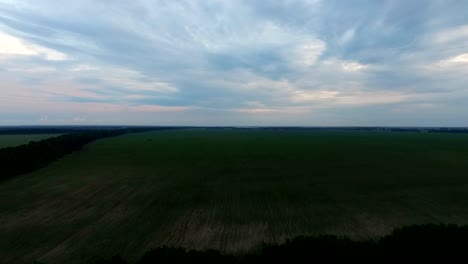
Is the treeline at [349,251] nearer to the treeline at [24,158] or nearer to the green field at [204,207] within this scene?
the green field at [204,207]

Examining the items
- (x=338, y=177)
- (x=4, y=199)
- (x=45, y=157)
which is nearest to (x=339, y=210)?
(x=338, y=177)

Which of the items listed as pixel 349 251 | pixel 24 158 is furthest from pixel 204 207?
pixel 24 158

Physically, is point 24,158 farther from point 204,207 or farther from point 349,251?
point 349,251

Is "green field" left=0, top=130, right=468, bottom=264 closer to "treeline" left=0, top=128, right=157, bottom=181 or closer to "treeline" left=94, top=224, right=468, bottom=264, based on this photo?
"treeline" left=0, top=128, right=157, bottom=181

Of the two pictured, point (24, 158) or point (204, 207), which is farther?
point (24, 158)

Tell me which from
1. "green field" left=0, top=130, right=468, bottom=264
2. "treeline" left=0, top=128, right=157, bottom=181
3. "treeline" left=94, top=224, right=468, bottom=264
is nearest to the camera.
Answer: "treeline" left=94, top=224, right=468, bottom=264

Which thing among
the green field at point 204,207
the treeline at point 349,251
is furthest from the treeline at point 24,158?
the treeline at point 349,251

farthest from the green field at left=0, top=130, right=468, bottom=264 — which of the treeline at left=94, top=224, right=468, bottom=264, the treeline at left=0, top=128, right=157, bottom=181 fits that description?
the treeline at left=94, top=224, right=468, bottom=264

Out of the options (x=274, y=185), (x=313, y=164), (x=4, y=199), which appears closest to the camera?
(x=4, y=199)

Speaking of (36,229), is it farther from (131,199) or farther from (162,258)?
(162,258)
